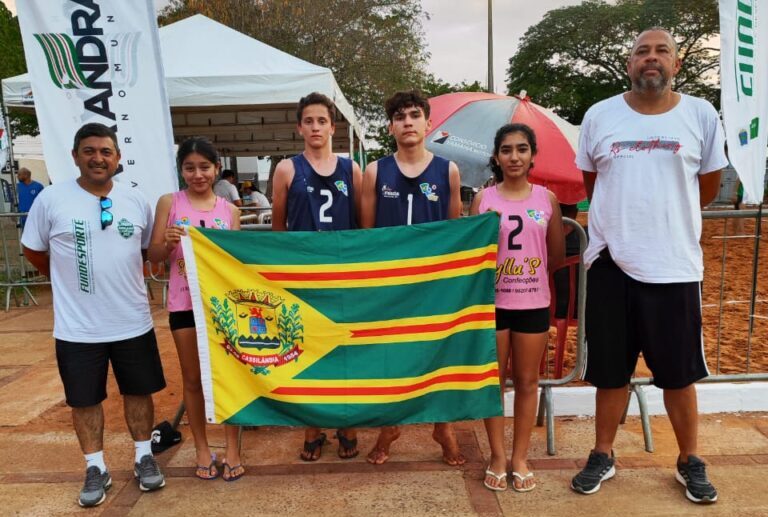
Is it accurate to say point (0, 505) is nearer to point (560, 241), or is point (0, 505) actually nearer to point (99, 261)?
point (99, 261)

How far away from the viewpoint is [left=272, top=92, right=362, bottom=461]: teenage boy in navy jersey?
10.6ft

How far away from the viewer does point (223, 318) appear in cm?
307

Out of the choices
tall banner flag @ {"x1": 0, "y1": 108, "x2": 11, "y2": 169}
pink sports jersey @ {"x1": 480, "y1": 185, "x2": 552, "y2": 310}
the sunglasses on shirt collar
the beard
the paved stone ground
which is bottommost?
the paved stone ground

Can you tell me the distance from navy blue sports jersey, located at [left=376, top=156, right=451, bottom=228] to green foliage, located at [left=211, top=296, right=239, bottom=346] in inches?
39.8

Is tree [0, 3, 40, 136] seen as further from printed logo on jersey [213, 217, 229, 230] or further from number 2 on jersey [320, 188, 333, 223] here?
number 2 on jersey [320, 188, 333, 223]

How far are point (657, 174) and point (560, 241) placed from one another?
59 cm

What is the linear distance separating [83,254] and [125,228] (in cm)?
24

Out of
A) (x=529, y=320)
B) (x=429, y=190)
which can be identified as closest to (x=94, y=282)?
(x=429, y=190)

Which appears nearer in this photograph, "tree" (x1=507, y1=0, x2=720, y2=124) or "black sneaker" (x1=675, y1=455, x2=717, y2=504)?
"black sneaker" (x1=675, y1=455, x2=717, y2=504)

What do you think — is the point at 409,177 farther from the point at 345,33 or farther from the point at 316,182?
the point at 345,33

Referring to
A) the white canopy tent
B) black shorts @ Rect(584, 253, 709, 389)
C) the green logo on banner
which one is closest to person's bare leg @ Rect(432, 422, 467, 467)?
black shorts @ Rect(584, 253, 709, 389)

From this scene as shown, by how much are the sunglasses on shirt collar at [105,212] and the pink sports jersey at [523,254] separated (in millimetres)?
2018

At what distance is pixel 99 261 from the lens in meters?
2.95

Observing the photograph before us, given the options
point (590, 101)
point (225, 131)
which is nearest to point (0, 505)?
point (225, 131)
